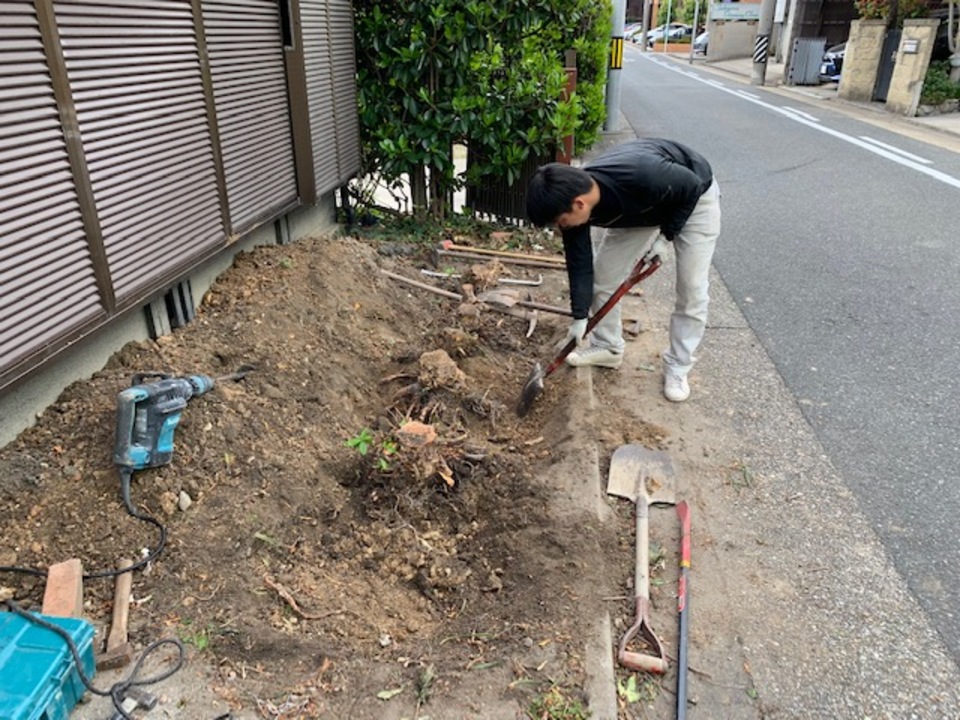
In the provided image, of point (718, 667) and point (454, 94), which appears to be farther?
point (454, 94)

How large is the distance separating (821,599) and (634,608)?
0.73 meters

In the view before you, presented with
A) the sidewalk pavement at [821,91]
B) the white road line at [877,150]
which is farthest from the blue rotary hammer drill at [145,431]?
the sidewalk pavement at [821,91]

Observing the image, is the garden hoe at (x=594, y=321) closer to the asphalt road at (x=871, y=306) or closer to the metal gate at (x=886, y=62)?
the asphalt road at (x=871, y=306)

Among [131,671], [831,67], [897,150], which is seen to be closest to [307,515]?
[131,671]

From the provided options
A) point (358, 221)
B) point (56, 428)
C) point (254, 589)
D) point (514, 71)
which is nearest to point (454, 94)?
point (514, 71)

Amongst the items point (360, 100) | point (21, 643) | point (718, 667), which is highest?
point (360, 100)

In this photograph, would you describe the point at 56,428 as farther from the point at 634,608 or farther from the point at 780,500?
the point at 780,500

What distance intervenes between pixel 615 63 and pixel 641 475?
34.8ft

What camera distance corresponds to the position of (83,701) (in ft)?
7.08

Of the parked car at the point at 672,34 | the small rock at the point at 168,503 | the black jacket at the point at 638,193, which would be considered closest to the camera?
the small rock at the point at 168,503

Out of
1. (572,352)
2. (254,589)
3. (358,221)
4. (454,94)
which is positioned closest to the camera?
(254,589)

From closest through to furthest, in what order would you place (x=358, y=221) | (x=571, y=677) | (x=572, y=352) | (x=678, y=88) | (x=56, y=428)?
1. (x=571, y=677)
2. (x=56, y=428)
3. (x=572, y=352)
4. (x=358, y=221)
5. (x=678, y=88)

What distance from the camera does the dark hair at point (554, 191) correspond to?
133 inches

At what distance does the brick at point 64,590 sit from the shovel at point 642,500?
1810 mm
